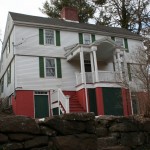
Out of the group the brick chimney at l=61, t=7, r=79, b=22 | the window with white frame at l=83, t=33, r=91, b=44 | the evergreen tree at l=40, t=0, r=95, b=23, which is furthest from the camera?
the evergreen tree at l=40, t=0, r=95, b=23

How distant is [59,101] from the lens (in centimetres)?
1661

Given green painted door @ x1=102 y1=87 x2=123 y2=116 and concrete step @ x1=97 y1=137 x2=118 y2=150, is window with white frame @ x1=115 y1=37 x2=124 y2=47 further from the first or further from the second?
concrete step @ x1=97 y1=137 x2=118 y2=150

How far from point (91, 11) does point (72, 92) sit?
18.1 metres

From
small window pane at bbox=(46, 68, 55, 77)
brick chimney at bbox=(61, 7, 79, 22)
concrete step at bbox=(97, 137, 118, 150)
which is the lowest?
concrete step at bbox=(97, 137, 118, 150)

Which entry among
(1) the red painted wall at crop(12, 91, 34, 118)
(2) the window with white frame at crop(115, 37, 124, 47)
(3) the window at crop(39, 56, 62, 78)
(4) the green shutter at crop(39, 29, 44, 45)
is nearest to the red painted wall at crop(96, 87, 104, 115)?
(3) the window at crop(39, 56, 62, 78)

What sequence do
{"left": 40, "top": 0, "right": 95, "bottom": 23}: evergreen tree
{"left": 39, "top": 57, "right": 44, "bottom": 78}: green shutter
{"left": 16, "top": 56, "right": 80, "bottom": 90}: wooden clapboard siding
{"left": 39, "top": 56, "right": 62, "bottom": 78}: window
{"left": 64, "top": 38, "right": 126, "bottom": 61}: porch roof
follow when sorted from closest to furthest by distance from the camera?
{"left": 16, "top": 56, "right": 80, "bottom": 90}: wooden clapboard siding → {"left": 64, "top": 38, "right": 126, "bottom": 61}: porch roof → {"left": 39, "top": 57, "right": 44, "bottom": 78}: green shutter → {"left": 39, "top": 56, "right": 62, "bottom": 78}: window → {"left": 40, "top": 0, "right": 95, "bottom": 23}: evergreen tree

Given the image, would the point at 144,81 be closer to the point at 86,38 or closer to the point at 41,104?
the point at 41,104

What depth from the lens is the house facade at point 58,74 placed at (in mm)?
17359

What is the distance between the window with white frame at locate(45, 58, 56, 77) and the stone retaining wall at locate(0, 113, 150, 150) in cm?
1212

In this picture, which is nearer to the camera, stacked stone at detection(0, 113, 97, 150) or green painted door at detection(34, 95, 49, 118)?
stacked stone at detection(0, 113, 97, 150)

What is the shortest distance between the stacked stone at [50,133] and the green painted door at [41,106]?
491 inches

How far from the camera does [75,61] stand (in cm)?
1983

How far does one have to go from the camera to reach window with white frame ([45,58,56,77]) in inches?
731

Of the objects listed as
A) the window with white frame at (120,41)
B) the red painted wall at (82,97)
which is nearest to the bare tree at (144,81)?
the red painted wall at (82,97)
